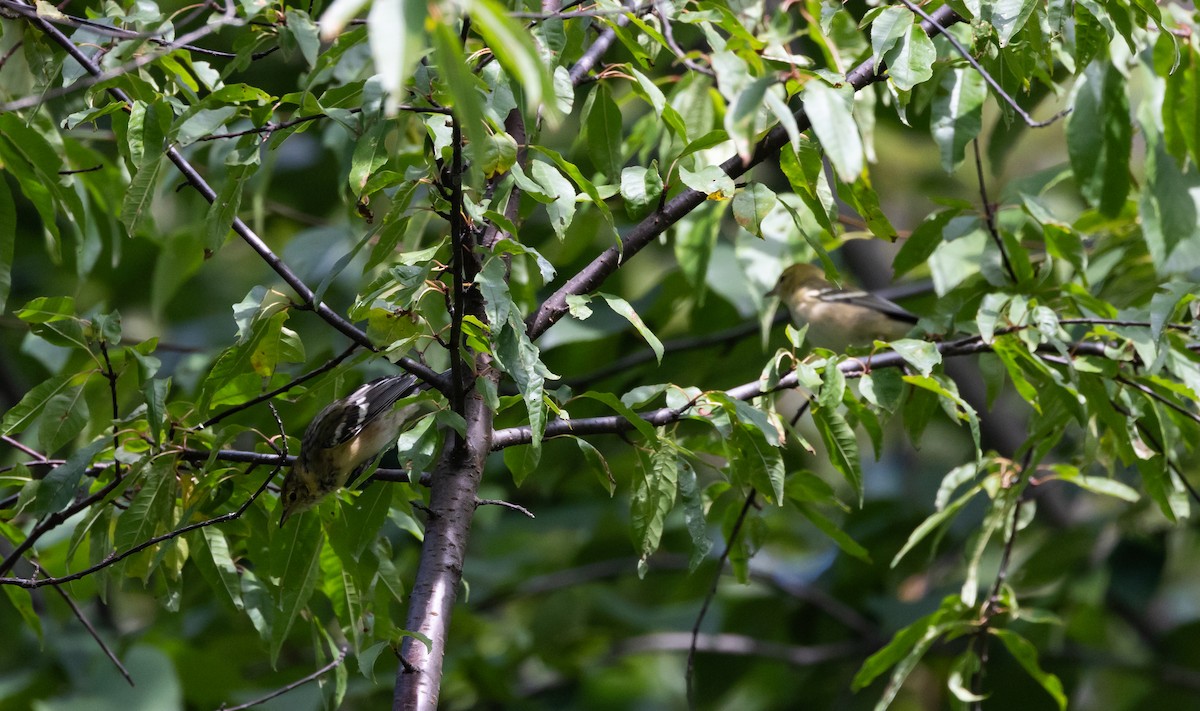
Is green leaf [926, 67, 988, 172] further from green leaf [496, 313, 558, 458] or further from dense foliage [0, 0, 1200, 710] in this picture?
green leaf [496, 313, 558, 458]

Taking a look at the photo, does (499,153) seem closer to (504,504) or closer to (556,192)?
(556,192)

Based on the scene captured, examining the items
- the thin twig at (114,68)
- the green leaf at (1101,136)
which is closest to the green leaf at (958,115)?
the green leaf at (1101,136)

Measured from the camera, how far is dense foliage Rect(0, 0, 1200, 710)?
6.26ft

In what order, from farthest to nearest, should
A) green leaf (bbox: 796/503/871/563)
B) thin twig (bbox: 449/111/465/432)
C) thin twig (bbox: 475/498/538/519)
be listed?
green leaf (bbox: 796/503/871/563) → thin twig (bbox: 475/498/538/519) → thin twig (bbox: 449/111/465/432)

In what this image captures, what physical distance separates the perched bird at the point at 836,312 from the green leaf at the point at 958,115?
6.19ft

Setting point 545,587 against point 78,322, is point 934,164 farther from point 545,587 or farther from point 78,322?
point 78,322

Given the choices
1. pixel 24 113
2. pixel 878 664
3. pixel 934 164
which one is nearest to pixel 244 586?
pixel 24 113

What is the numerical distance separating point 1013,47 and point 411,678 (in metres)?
1.66

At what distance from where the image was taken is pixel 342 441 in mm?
2680

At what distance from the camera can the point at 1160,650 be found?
511cm

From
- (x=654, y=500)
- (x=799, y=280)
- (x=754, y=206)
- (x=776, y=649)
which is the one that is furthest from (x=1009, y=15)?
(x=799, y=280)

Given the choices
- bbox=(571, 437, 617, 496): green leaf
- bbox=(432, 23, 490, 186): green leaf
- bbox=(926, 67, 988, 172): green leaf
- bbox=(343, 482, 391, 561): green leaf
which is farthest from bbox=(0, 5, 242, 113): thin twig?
bbox=(926, 67, 988, 172): green leaf

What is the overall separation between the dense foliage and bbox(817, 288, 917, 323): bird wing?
73 mm

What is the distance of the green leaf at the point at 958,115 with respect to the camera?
8.20 ft
